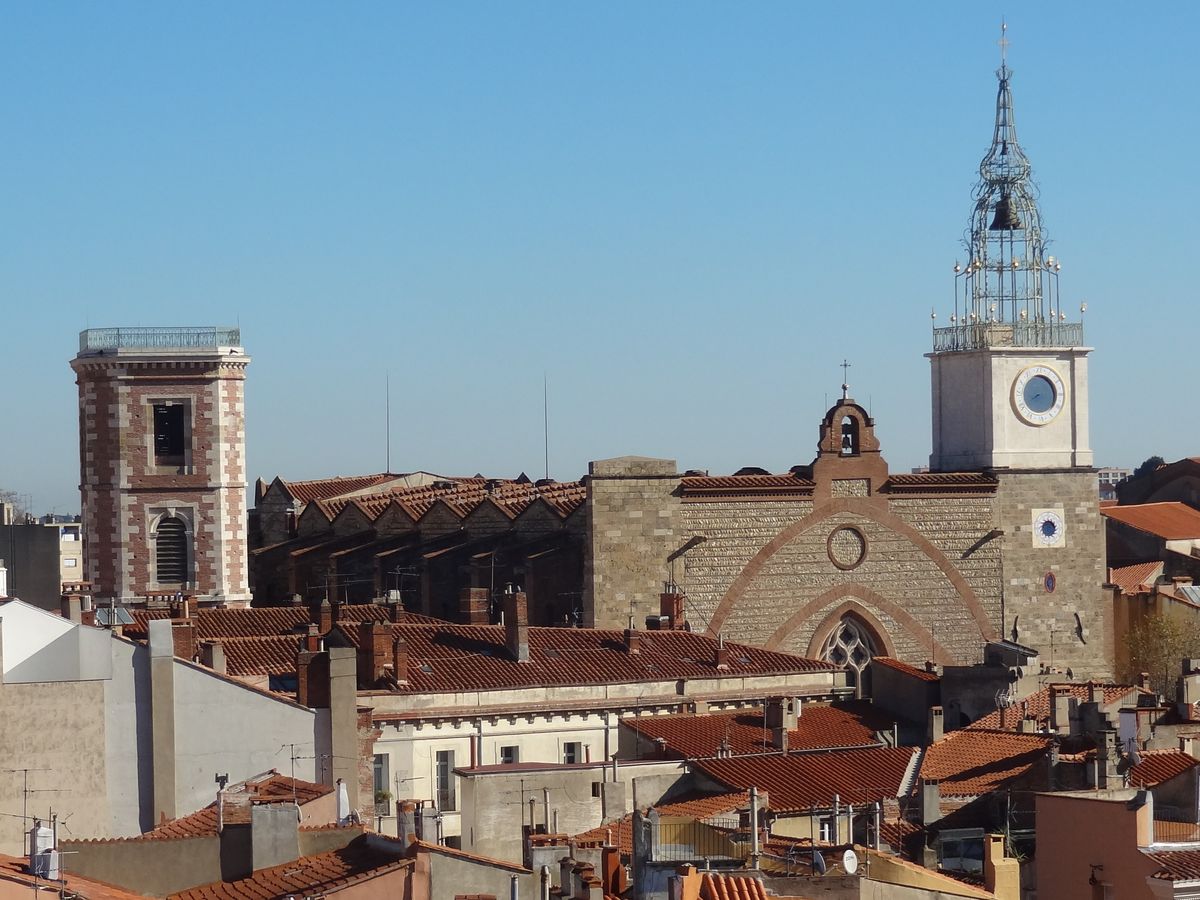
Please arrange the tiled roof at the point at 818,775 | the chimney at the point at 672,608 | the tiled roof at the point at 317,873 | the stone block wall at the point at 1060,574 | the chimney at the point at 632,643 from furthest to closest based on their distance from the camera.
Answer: the stone block wall at the point at 1060,574, the chimney at the point at 672,608, the chimney at the point at 632,643, the tiled roof at the point at 818,775, the tiled roof at the point at 317,873

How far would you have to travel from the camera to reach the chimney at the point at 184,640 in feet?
136

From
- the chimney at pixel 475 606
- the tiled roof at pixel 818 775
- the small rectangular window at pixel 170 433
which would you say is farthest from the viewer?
the small rectangular window at pixel 170 433

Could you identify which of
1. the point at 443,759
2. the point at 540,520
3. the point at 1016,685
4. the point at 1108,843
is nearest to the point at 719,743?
the point at 443,759

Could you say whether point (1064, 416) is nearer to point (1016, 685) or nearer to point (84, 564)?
point (1016, 685)

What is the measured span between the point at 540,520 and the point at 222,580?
7.93m

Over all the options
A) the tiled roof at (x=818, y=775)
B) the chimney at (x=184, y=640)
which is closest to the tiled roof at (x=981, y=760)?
the tiled roof at (x=818, y=775)

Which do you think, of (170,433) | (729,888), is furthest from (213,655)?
(170,433)

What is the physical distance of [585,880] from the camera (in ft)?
75.6

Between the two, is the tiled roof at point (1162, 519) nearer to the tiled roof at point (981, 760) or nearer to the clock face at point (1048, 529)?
the clock face at point (1048, 529)

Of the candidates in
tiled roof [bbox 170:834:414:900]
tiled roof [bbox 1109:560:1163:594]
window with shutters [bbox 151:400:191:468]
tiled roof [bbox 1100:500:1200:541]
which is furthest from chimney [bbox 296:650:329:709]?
tiled roof [bbox 1100:500:1200:541]

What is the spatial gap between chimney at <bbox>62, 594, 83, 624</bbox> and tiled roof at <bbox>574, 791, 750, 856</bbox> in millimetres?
14487

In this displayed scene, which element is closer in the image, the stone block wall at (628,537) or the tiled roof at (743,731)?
the tiled roof at (743,731)

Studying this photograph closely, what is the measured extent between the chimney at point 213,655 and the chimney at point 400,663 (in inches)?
110

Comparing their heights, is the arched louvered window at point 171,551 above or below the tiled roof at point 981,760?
above
